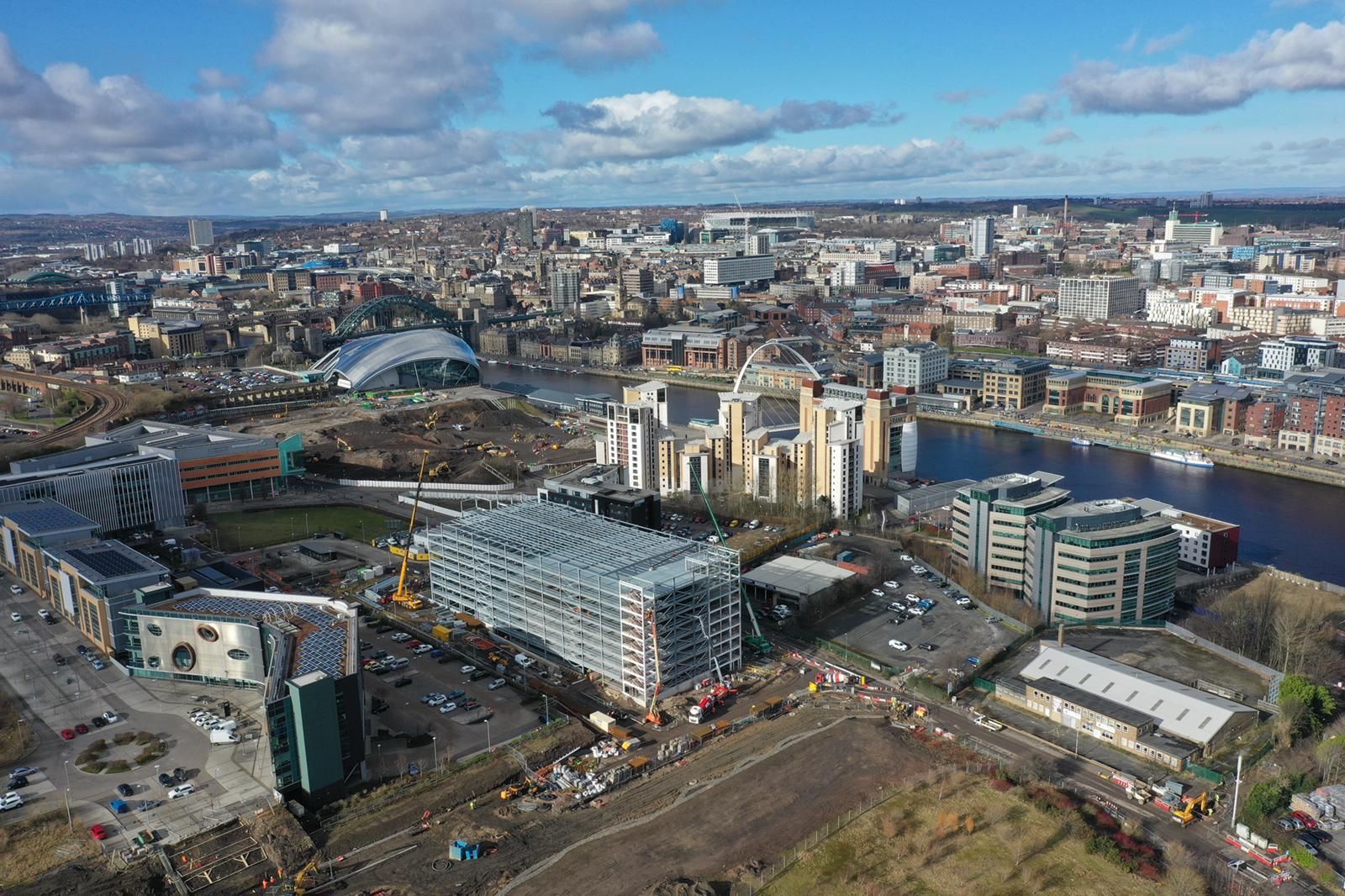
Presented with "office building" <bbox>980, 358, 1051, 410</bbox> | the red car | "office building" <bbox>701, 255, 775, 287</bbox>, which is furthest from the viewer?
"office building" <bbox>701, 255, 775, 287</bbox>

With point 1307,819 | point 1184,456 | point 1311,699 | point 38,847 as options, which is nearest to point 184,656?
point 38,847

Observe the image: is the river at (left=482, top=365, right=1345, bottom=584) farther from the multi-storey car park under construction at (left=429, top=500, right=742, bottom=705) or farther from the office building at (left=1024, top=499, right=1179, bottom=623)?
the multi-storey car park under construction at (left=429, top=500, right=742, bottom=705)

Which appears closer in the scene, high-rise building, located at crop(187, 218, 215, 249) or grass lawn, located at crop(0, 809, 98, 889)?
grass lawn, located at crop(0, 809, 98, 889)

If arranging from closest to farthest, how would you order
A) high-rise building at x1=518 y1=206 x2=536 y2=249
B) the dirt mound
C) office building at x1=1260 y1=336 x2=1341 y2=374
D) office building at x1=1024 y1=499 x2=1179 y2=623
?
the dirt mound, office building at x1=1024 y1=499 x2=1179 y2=623, office building at x1=1260 y1=336 x2=1341 y2=374, high-rise building at x1=518 y1=206 x2=536 y2=249

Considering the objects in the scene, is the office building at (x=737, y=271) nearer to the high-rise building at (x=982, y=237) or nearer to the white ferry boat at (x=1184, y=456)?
the high-rise building at (x=982, y=237)

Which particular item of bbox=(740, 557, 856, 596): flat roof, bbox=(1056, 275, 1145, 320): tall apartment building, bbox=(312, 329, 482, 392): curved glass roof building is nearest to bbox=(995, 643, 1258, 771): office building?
bbox=(740, 557, 856, 596): flat roof

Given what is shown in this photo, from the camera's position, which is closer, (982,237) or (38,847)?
(38,847)

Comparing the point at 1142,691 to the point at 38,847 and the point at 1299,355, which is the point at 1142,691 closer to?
the point at 38,847
